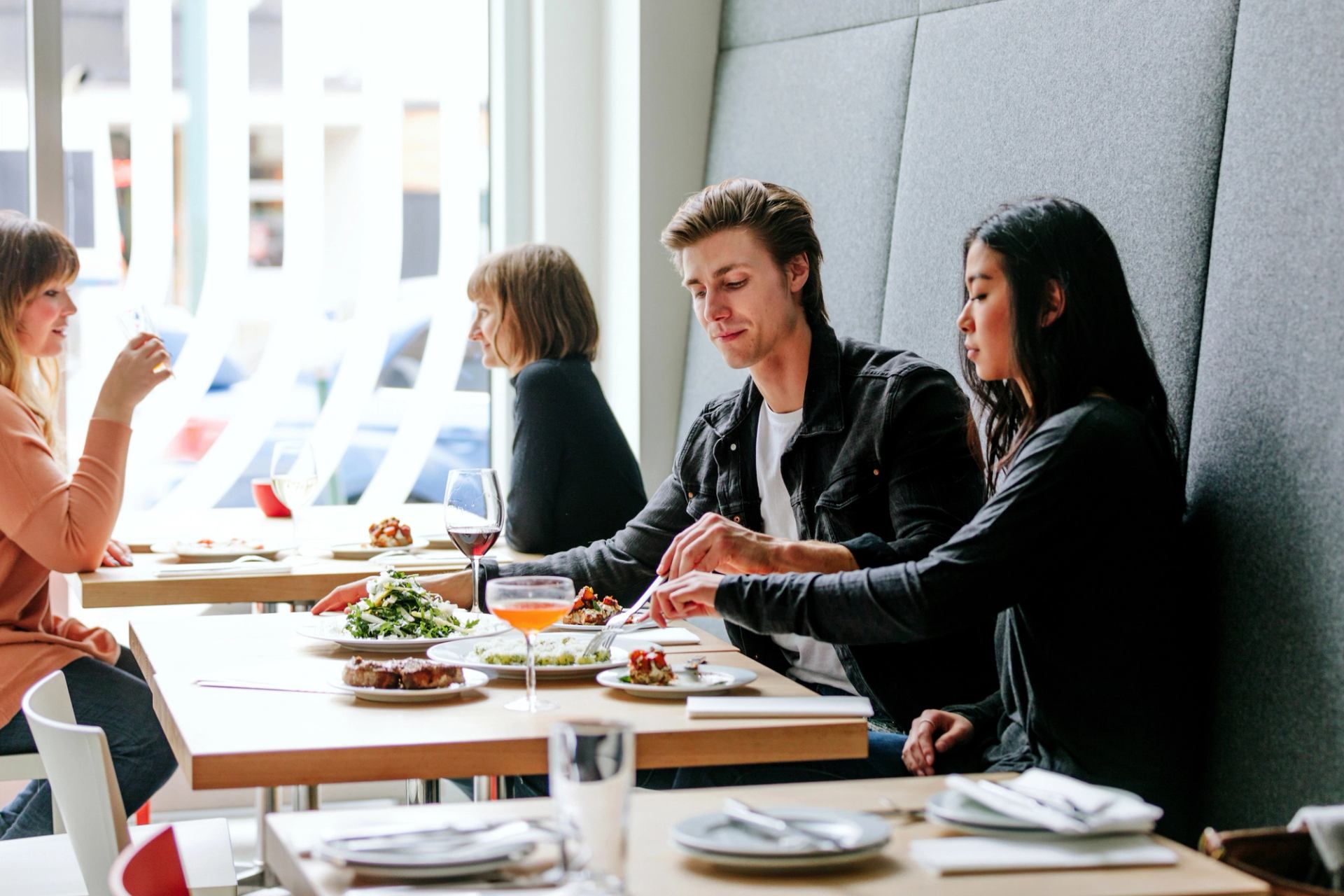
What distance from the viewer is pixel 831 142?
3.63 m

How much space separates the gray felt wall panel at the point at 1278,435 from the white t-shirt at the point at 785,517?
0.60 m

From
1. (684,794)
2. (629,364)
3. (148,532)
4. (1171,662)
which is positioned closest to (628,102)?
(629,364)

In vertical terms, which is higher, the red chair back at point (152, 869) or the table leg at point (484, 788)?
the red chair back at point (152, 869)

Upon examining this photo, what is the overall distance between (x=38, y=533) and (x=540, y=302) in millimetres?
1283

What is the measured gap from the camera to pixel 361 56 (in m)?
4.45

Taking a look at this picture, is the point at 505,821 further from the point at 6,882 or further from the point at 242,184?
the point at 242,184

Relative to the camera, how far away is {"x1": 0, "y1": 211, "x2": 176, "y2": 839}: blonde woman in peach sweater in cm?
252

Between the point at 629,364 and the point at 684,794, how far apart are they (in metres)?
2.98

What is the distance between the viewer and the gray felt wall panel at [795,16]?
345 centimetres

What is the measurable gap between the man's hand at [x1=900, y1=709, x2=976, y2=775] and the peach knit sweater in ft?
5.21

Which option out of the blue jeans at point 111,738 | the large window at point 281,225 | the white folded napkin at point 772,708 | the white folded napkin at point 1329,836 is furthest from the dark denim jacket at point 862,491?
the large window at point 281,225

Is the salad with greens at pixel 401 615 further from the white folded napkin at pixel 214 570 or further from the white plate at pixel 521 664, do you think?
the white folded napkin at pixel 214 570

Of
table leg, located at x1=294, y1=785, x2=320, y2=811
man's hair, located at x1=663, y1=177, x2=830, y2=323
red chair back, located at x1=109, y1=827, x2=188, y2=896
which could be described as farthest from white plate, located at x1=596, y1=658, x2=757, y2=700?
man's hair, located at x1=663, y1=177, x2=830, y2=323

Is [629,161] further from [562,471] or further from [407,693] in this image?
[407,693]
